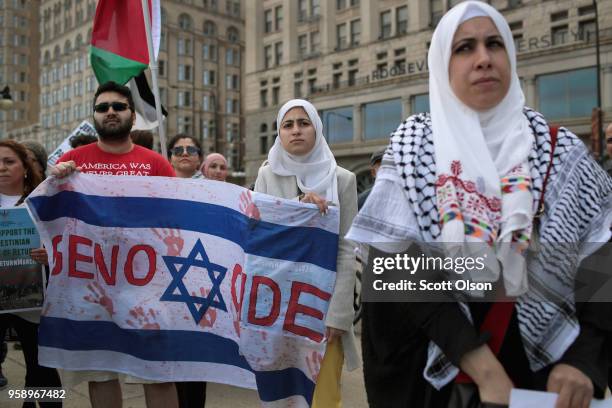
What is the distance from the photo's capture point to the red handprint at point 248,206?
9.63 feet

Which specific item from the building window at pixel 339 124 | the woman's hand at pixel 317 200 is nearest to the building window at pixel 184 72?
the building window at pixel 339 124

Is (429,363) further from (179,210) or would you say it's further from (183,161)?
(183,161)

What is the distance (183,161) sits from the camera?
4.75 m

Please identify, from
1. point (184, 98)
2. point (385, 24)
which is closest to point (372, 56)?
point (385, 24)

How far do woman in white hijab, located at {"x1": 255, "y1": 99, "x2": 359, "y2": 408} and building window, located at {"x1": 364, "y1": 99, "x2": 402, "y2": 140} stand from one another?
3431cm

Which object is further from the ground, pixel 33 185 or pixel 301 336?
pixel 33 185

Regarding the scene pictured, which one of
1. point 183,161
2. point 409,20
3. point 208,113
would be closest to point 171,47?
point 208,113

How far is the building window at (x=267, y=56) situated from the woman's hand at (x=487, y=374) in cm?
5088

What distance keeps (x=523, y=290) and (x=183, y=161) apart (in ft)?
12.3

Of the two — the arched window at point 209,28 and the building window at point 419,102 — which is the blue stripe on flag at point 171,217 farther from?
the arched window at point 209,28

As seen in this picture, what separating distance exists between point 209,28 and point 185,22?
3965mm

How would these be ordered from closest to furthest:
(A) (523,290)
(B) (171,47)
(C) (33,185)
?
(A) (523,290)
(C) (33,185)
(B) (171,47)

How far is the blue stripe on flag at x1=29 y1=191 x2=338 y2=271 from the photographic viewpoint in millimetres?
2945

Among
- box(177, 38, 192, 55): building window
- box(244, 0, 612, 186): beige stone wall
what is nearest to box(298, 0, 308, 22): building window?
box(244, 0, 612, 186): beige stone wall
